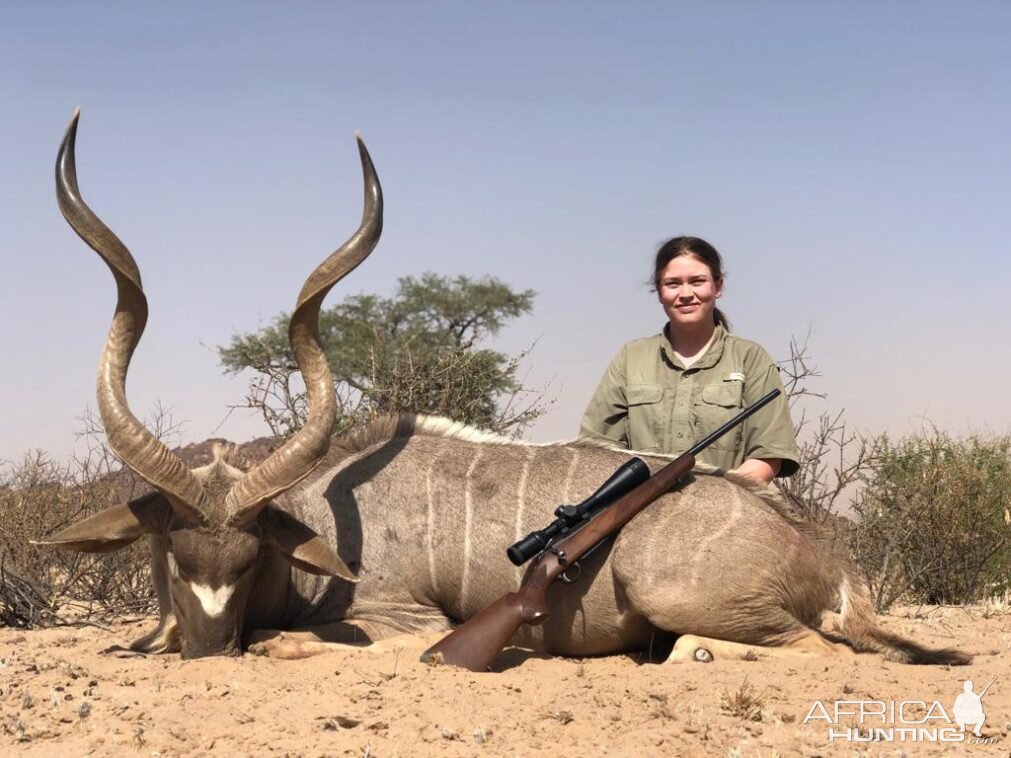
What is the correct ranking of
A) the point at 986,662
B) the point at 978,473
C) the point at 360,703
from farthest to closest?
1. the point at 978,473
2. the point at 986,662
3. the point at 360,703

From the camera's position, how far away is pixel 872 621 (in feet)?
15.0

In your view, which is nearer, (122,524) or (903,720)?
(903,720)

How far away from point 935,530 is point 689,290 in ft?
9.41

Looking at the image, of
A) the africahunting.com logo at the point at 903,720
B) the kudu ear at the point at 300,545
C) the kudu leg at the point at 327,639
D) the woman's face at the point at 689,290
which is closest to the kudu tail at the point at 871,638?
the africahunting.com logo at the point at 903,720

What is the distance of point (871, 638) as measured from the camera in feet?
14.8

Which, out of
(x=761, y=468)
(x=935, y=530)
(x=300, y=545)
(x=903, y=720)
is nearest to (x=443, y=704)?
(x=300, y=545)

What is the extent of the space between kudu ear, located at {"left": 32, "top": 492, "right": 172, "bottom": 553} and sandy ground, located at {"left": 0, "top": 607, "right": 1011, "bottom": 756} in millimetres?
457

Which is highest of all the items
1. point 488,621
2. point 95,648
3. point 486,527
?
point 486,527

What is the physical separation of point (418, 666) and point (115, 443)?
4.51 feet

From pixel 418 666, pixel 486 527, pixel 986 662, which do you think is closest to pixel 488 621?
pixel 418 666

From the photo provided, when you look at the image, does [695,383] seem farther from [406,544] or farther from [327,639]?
[327,639]

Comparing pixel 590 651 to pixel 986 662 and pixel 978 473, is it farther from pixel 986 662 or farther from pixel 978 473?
pixel 978 473

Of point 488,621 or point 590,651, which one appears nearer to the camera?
point 488,621

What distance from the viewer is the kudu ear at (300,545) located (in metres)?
4.40
